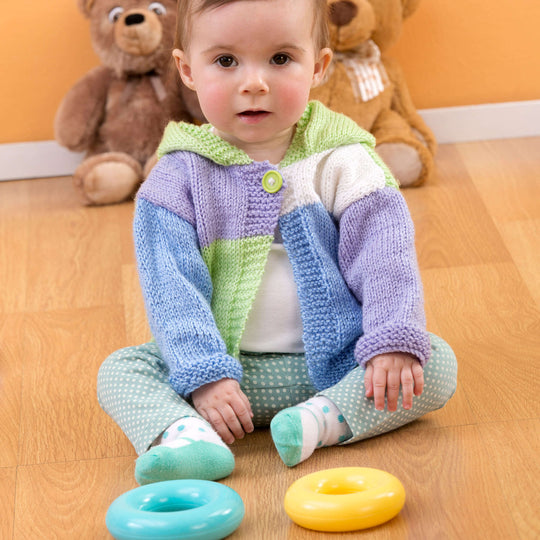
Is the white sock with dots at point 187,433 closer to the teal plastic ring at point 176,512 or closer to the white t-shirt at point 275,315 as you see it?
the teal plastic ring at point 176,512

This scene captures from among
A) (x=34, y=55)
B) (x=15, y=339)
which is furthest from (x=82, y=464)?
(x=34, y=55)

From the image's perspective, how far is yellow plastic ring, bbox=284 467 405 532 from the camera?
94 cm

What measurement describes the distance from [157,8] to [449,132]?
0.68m

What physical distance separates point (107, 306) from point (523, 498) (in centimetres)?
77

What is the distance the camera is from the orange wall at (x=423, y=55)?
2.01 metres

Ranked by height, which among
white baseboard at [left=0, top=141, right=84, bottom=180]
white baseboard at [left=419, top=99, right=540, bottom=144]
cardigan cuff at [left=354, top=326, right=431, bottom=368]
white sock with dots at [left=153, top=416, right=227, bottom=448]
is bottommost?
white baseboard at [left=0, top=141, right=84, bottom=180]

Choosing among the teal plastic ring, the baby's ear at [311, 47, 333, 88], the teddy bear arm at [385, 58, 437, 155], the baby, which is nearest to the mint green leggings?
the baby

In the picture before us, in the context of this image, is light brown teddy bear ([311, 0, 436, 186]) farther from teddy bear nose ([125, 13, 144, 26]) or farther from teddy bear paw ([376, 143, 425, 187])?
teddy bear nose ([125, 13, 144, 26])

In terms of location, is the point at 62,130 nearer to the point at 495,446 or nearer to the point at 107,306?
the point at 107,306

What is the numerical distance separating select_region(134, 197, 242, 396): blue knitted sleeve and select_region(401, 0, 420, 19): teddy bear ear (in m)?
0.97

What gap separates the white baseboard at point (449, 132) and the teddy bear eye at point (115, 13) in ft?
1.03

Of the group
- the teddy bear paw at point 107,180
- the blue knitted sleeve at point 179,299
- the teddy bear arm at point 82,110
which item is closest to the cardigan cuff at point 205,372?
the blue knitted sleeve at point 179,299

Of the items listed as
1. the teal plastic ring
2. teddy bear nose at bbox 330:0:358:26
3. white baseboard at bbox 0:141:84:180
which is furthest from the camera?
white baseboard at bbox 0:141:84:180

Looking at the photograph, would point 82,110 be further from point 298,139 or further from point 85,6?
point 298,139
